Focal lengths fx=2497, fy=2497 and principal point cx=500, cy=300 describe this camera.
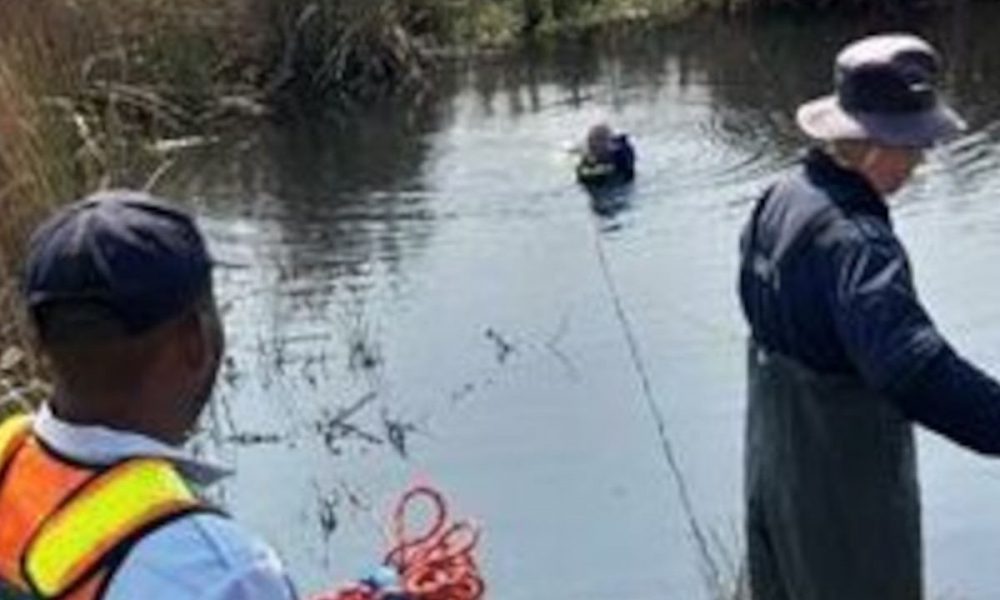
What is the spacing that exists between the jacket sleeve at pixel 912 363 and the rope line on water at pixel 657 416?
3.14 metres

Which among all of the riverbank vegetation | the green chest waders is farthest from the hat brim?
the riverbank vegetation

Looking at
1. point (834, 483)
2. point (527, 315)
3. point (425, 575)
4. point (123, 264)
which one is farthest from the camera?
point (527, 315)

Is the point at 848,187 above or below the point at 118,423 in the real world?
below

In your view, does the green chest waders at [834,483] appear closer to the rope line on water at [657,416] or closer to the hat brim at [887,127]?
the hat brim at [887,127]

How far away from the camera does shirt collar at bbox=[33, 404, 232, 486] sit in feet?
8.55

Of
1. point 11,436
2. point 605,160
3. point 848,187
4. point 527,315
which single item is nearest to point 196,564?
point 11,436

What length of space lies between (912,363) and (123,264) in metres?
1.89

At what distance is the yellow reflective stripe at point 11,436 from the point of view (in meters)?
2.69

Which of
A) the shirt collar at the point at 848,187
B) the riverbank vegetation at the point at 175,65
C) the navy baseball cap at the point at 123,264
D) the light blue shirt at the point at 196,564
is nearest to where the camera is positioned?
the light blue shirt at the point at 196,564

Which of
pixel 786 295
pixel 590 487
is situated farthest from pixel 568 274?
pixel 786 295

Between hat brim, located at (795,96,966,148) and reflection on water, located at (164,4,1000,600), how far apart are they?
3.32m

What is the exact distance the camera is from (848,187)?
4473mm

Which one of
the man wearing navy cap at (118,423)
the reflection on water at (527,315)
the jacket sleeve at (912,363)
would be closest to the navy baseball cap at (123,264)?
the man wearing navy cap at (118,423)

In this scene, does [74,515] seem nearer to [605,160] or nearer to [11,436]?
[11,436]
